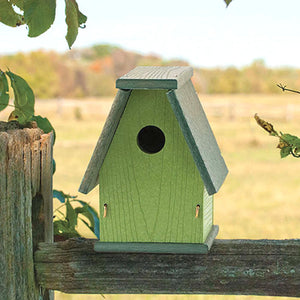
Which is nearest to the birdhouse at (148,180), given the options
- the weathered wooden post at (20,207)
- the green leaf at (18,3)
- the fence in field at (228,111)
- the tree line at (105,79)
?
the weathered wooden post at (20,207)

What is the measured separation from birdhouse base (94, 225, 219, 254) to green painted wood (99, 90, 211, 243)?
0.02 meters

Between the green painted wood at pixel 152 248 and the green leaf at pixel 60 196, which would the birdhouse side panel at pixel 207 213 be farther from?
the green leaf at pixel 60 196

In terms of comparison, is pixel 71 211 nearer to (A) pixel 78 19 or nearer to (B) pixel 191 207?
(B) pixel 191 207

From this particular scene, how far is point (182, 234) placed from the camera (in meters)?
→ 1.76

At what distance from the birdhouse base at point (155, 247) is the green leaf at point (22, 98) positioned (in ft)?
1.95

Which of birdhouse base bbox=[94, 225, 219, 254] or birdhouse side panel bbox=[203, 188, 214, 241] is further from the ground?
birdhouse side panel bbox=[203, 188, 214, 241]

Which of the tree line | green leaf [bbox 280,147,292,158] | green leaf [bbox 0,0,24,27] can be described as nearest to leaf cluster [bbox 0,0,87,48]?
green leaf [bbox 0,0,24,27]

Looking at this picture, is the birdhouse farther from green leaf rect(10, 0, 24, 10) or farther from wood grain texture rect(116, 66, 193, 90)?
green leaf rect(10, 0, 24, 10)

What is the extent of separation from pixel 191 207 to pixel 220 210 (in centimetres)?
955

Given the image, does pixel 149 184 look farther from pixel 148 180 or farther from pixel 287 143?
pixel 287 143

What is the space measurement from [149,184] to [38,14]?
2.12 ft


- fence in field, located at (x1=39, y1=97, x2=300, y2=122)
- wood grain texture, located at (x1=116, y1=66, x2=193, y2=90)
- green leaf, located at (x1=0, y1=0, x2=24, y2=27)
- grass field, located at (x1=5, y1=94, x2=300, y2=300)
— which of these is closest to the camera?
wood grain texture, located at (x1=116, y1=66, x2=193, y2=90)

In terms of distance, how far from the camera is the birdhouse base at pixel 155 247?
174 cm

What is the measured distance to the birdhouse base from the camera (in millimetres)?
1741
